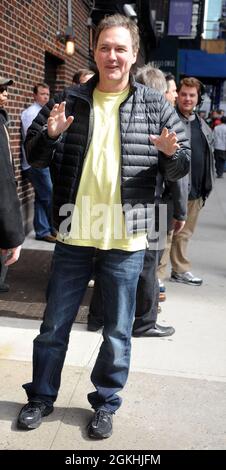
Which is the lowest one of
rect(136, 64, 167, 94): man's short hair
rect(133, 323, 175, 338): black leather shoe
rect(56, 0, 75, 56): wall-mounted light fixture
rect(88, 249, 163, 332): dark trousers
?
rect(133, 323, 175, 338): black leather shoe

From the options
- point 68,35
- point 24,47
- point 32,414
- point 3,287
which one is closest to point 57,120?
point 32,414

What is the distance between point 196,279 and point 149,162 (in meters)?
2.96

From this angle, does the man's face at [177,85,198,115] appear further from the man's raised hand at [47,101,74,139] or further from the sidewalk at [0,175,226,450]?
the man's raised hand at [47,101,74,139]

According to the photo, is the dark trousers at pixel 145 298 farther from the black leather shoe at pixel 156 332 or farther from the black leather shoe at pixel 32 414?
the black leather shoe at pixel 32 414

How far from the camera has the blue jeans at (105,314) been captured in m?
2.56

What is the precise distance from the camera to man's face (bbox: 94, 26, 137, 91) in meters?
2.38

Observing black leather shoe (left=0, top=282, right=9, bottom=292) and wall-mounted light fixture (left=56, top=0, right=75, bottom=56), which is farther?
wall-mounted light fixture (left=56, top=0, right=75, bottom=56)

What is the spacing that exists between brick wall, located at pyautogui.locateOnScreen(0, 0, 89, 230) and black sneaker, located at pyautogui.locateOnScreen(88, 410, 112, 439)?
4184 millimetres

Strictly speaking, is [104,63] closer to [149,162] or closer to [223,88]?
[149,162]

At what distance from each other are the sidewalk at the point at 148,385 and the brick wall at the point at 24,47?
2454mm

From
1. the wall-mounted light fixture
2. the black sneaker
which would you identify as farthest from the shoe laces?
the wall-mounted light fixture

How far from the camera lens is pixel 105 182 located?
2449 millimetres

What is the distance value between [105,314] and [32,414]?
634mm

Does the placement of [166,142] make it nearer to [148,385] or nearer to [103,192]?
[103,192]
